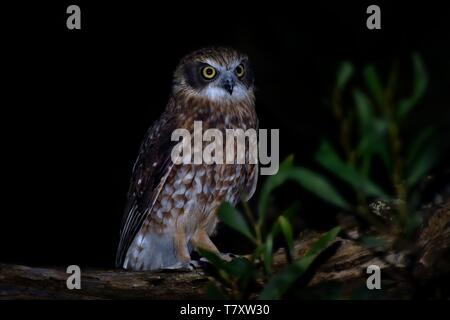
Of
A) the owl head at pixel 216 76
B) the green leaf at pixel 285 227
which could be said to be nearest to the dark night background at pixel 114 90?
the owl head at pixel 216 76

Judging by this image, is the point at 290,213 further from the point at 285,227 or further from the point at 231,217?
the point at 231,217

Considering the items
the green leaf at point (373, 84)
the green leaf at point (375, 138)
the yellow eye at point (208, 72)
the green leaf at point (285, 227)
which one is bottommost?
the green leaf at point (285, 227)

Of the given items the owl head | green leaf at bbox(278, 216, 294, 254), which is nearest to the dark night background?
the owl head

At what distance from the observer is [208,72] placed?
13.1 ft

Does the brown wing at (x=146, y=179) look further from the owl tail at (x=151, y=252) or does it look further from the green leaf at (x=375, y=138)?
the green leaf at (x=375, y=138)

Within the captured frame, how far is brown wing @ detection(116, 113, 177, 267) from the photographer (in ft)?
12.2

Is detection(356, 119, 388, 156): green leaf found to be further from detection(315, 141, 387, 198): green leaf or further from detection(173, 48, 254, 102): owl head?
detection(173, 48, 254, 102): owl head

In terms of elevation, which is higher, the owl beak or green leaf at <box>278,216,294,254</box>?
the owl beak

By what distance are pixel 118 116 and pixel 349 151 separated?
3.39 meters

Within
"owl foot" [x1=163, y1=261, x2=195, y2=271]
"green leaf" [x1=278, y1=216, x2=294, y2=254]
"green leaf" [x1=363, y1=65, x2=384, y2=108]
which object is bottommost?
"owl foot" [x1=163, y1=261, x2=195, y2=271]

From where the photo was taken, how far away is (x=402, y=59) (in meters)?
4.59

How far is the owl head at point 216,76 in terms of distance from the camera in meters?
3.88

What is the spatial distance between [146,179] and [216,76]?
0.82 meters

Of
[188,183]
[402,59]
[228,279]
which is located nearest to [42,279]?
[188,183]
